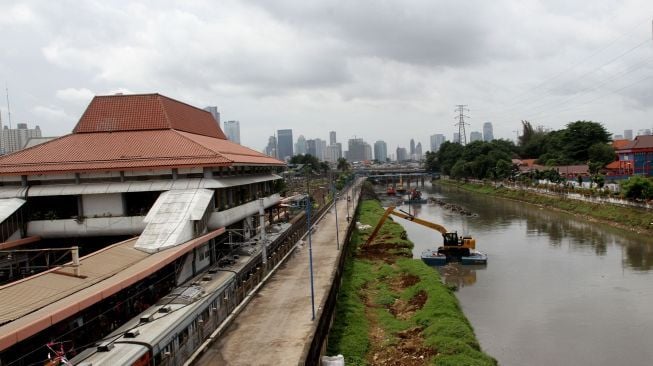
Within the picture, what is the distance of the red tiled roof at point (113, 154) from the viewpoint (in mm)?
22812

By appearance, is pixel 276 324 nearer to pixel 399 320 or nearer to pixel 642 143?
pixel 399 320

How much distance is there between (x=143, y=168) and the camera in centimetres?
2272

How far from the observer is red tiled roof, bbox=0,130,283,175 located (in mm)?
22812

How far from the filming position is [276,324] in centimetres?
1727

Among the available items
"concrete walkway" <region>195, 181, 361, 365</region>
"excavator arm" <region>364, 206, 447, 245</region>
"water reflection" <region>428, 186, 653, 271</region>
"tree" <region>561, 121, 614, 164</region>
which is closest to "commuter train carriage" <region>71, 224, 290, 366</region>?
"concrete walkway" <region>195, 181, 361, 365</region>

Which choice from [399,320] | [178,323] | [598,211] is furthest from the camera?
[598,211]

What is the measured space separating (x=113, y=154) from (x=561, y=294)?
949 inches

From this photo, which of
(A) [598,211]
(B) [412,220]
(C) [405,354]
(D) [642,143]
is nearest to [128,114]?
(C) [405,354]

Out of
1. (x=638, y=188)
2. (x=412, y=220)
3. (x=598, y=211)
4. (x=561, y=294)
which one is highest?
(x=638, y=188)

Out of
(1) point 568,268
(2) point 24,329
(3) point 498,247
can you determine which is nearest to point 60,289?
(2) point 24,329

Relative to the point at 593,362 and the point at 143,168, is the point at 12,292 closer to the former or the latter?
the point at 143,168

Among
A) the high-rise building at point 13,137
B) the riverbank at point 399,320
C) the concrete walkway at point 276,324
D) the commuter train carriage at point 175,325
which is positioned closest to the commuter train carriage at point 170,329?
the commuter train carriage at point 175,325

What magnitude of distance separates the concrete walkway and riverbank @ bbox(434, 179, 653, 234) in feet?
103

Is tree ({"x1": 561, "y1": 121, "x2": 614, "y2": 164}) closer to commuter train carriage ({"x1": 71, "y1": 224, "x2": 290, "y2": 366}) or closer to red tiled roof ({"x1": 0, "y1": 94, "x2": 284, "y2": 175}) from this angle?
red tiled roof ({"x1": 0, "y1": 94, "x2": 284, "y2": 175})
